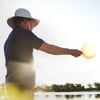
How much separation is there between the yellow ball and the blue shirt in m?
0.45

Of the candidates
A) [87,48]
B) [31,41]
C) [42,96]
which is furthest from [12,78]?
[42,96]

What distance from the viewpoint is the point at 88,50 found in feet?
11.4

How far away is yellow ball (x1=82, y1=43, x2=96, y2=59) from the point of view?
11.2 ft

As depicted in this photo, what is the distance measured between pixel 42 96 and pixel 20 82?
4.87m

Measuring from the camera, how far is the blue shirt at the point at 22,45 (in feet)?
Answer: 10.2

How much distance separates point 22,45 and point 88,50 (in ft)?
2.02

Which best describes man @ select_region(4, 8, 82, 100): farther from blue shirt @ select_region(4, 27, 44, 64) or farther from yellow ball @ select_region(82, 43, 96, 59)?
yellow ball @ select_region(82, 43, 96, 59)

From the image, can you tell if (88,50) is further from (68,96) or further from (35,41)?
(68,96)

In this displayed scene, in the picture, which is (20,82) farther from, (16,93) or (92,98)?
(92,98)

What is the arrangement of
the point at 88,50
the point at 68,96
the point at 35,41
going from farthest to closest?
the point at 68,96 → the point at 88,50 → the point at 35,41

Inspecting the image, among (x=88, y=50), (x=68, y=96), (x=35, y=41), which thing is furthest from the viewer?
(x=68, y=96)

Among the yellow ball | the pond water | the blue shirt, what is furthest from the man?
the pond water

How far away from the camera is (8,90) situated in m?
3.10

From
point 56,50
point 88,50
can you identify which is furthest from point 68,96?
point 56,50
